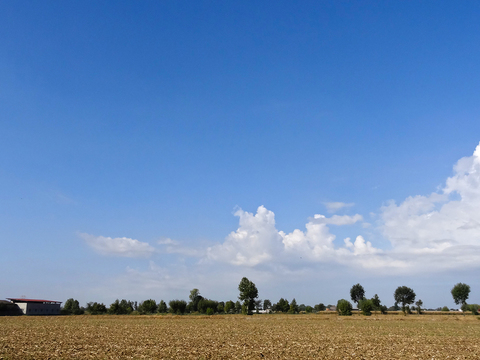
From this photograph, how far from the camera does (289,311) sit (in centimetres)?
15400

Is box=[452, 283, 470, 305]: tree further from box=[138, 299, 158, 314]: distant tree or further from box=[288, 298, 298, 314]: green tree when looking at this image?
box=[138, 299, 158, 314]: distant tree

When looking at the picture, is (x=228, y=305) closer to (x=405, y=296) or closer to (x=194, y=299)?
(x=194, y=299)

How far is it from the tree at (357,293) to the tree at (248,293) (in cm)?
8226

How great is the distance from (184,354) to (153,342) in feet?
26.0

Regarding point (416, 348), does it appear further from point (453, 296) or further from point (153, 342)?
point (453, 296)

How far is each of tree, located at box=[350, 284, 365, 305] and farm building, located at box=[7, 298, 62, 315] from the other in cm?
14324

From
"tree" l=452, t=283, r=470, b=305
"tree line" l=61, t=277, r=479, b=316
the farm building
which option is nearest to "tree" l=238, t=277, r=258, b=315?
"tree line" l=61, t=277, r=479, b=316

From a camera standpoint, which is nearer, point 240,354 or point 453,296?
point 240,354

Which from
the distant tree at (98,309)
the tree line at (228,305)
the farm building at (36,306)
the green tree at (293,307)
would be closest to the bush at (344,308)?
the tree line at (228,305)

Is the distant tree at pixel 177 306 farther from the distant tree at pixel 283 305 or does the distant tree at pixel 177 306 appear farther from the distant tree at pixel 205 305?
the distant tree at pixel 283 305

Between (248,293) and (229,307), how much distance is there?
110 feet

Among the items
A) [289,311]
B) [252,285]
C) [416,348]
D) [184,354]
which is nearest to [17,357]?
[184,354]

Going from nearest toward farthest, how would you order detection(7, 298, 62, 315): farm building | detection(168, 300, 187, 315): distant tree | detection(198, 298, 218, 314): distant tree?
detection(7, 298, 62, 315): farm building < detection(168, 300, 187, 315): distant tree < detection(198, 298, 218, 314): distant tree

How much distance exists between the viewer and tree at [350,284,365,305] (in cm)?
18100
